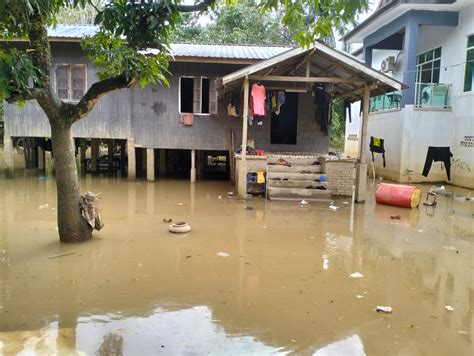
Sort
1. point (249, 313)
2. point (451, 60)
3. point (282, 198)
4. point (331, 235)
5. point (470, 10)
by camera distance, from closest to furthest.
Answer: point (249, 313) < point (331, 235) < point (282, 198) < point (470, 10) < point (451, 60)

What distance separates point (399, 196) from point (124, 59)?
7423 mm

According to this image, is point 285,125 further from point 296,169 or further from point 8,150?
point 8,150

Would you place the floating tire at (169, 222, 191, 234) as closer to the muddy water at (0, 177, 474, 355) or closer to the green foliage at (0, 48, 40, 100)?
the muddy water at (0, 177, 474, 355)

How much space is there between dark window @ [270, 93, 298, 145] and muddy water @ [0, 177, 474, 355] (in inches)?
237

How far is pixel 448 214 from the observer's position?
9.77 meters

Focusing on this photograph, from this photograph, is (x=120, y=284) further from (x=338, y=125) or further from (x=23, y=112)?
(x=338, y=125)

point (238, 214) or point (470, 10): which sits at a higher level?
point (470, 10)

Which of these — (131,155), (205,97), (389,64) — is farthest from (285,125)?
(389,64)

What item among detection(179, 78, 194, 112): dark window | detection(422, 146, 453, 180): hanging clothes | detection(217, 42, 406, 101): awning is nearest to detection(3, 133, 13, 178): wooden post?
detection(179, 78, 194, 112): dark window

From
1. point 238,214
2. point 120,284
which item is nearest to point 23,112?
point 238,214

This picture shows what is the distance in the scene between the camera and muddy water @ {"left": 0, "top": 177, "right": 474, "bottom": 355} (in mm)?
3818

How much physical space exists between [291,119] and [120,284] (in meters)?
11.0

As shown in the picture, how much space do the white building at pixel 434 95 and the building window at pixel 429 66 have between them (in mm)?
36

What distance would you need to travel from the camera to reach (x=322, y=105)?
13.0 m
